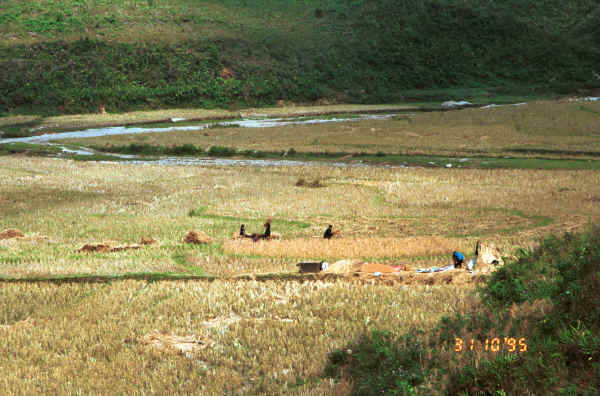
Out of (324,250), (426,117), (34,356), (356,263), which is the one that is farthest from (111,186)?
(426,117)

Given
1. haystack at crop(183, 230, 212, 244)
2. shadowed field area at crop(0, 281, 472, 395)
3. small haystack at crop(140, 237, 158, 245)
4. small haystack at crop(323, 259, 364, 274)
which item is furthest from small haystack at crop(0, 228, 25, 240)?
small haystack at crop(323, 259, 364, 274)

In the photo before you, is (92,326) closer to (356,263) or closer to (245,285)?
(245,285)

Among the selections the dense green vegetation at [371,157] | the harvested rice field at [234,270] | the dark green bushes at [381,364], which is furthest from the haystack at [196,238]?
the dense green vegetation at [371,157]

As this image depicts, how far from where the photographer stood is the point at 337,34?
424ft

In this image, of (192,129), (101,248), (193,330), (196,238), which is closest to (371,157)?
(192,129)

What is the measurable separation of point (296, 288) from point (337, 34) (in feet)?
403

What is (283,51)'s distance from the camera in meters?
117

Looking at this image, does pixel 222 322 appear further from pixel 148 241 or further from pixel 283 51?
pixel 283 51

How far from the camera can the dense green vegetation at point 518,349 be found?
19.5 ft

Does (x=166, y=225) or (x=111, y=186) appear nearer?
(x=166, y=225)

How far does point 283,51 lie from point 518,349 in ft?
377

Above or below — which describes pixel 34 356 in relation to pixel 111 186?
above
